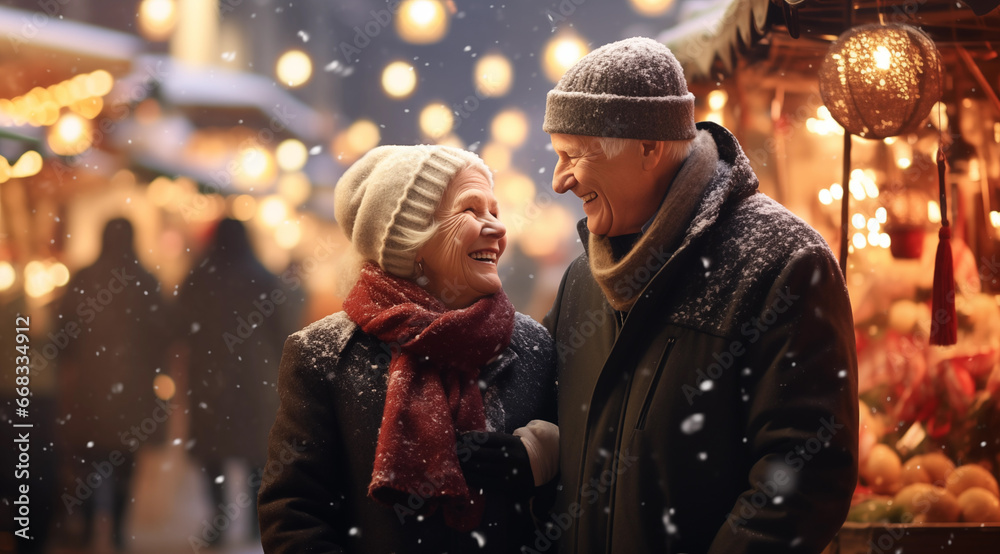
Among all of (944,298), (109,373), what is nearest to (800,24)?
(944,298)

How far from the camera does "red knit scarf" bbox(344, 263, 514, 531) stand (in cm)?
172

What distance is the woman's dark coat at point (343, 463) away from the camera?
178 cm

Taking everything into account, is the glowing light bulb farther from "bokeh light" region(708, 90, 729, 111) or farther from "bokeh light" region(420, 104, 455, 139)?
"bokeh light" region(420, 104, 455, 139)

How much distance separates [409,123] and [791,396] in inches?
97.4

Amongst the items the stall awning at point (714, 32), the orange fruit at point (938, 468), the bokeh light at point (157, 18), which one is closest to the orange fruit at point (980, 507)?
the orange fruit at point (938, 468)

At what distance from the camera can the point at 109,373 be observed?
→ 363cm

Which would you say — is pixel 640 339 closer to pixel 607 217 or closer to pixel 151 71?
pixel 607 217

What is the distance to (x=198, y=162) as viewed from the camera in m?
3.64

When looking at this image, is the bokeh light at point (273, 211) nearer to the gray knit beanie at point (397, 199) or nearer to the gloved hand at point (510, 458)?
the gray knit beanie at point (397, 199)

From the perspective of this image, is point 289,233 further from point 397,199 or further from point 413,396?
point 413,396

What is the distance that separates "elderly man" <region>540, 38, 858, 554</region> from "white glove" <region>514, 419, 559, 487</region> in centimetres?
7

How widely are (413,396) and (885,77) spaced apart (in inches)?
82.6

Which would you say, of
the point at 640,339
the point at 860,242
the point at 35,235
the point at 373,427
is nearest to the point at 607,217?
the point at 640,339

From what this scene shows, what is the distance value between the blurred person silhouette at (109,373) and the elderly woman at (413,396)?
7.14 ft
